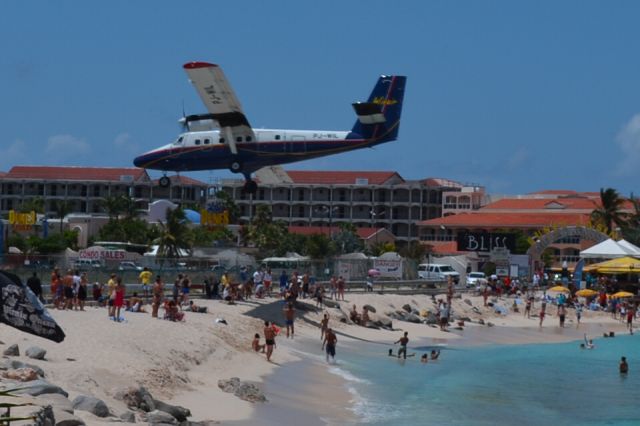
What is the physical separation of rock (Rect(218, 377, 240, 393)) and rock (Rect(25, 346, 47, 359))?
4.22m

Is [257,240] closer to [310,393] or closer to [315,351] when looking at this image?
[315,351]

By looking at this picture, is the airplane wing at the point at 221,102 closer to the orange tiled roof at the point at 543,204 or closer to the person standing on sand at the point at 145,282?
the person standing on sand at the point at 145,282

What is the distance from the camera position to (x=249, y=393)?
24.4 m

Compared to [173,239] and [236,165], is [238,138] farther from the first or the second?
[173,239]

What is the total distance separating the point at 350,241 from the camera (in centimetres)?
9538

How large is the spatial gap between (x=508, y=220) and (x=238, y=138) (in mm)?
66472

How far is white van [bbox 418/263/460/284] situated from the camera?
6488 cm

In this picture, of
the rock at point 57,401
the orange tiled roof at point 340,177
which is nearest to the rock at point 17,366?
the rock at point 57,401

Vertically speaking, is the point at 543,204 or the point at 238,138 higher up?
the point at 543,204

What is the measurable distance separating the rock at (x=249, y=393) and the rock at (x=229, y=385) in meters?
0.11

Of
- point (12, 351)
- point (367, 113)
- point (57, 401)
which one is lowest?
point (57, 401)

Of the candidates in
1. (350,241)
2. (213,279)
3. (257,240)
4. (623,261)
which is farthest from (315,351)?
(350,241)

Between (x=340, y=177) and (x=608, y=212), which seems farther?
(x=340, y=177)

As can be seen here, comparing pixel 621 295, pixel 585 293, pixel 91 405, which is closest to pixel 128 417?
pixel 91 405
